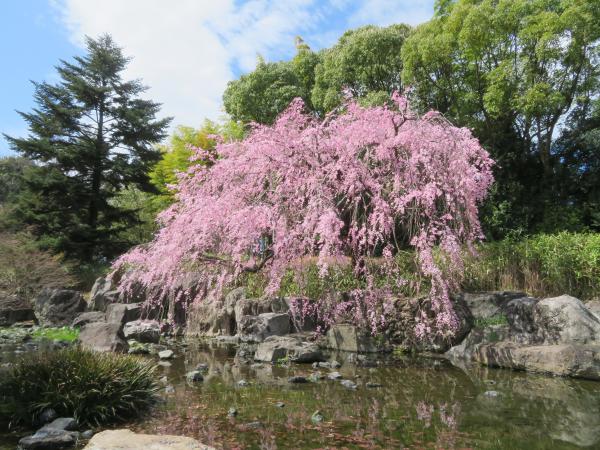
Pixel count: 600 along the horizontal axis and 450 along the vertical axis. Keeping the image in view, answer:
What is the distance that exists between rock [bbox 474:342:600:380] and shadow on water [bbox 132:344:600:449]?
302 mm

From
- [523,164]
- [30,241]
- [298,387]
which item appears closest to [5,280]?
[30,241]

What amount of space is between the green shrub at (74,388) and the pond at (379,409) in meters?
0.34

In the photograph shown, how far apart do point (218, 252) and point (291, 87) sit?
49.9 ft

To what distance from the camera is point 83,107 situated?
24.6 m

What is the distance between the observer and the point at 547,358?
859cm

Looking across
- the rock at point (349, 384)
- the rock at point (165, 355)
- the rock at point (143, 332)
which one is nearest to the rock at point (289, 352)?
the rock at point (165, 355)

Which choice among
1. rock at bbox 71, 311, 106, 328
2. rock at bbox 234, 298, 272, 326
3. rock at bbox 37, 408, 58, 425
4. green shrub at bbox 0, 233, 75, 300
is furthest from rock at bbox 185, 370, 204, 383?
green shrub at bbox 0, 233, 75, 300

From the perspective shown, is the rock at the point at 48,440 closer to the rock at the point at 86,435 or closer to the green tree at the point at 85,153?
the rock at the point at 86,435

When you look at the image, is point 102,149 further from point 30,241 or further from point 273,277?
point 273,277

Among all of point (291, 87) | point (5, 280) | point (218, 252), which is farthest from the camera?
point (291, 87)

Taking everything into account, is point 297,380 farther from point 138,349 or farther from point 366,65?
point 366,65

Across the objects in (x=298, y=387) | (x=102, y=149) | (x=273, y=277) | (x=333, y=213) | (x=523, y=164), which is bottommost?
(x=298, y=387)

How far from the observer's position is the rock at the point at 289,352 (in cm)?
956

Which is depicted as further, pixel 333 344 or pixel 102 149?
pixel 102 149
